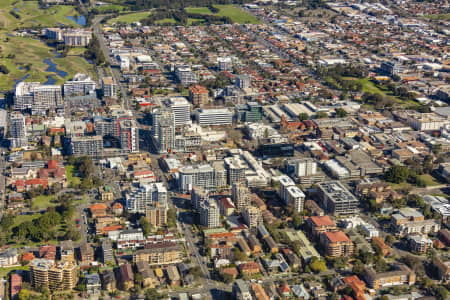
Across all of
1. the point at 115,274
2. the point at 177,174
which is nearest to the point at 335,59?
the point at 177,174

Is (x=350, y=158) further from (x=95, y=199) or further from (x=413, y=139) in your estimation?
(x=95, y=199)

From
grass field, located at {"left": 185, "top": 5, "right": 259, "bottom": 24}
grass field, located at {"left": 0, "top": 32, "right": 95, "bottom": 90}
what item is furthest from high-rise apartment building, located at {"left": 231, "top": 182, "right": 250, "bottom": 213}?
grass field, located at {"left": 185, "top": 5, "right": 259, "bottom": 24}

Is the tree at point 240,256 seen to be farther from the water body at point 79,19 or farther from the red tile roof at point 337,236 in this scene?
the water body at point 79,19

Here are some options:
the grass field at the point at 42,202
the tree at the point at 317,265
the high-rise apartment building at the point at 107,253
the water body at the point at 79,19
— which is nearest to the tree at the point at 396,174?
the tree at the point at 317,265

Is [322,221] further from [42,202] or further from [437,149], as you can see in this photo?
[42,202]

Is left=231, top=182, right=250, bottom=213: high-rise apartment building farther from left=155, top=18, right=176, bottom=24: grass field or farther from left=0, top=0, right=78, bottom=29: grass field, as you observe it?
left=0, top=0, right=78, bottom=29: grass field

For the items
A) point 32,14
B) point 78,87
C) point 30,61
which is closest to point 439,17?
point 78,87
